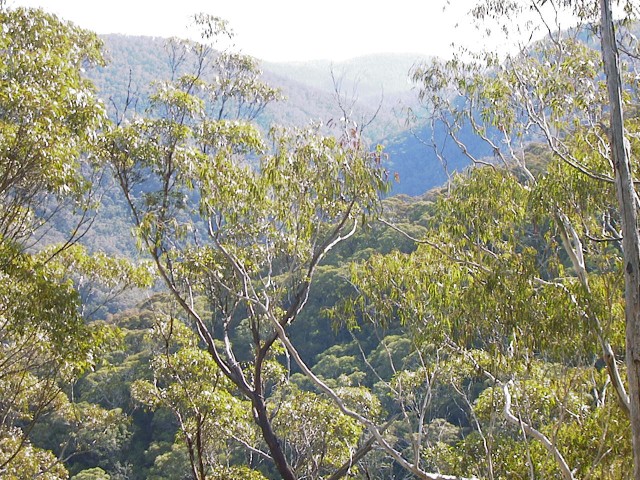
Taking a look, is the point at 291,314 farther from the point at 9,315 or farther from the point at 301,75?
the point at 301,75

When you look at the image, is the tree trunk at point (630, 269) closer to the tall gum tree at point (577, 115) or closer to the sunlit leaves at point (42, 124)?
the tall gum tree at point (577, 115)

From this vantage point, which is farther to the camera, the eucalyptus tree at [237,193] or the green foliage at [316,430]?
the green foliage at [316,430]

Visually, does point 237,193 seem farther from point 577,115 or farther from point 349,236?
point 577,115

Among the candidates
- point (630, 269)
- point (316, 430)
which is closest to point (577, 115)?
point (630, 269)

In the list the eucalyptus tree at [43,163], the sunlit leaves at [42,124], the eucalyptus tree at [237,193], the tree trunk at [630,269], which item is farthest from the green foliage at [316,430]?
the tree trunk at [630,269]

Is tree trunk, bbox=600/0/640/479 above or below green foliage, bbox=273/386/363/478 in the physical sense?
above

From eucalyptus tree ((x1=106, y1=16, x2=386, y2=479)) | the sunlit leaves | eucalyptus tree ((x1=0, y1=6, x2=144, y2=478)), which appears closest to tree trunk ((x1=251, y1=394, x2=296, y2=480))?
eucalyptus tree ((x1=106, y1=16, x2=386, y2=479))

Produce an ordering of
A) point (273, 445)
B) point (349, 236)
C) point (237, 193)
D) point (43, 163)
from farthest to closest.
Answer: point (349, 236) < point (273, 445) < point (237, 193) < point (43, 163)

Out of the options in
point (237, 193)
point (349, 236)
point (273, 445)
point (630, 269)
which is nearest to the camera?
point (630, 269)

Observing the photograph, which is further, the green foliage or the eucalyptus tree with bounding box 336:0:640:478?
the green foliage

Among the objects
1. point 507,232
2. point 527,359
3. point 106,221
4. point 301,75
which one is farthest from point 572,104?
point 301,75

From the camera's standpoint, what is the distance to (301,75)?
6752 inches

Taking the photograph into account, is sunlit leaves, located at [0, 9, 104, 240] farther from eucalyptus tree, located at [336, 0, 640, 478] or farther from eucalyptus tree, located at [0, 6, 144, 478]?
eucalyptus tree, located at [336, 0, 640, 478]

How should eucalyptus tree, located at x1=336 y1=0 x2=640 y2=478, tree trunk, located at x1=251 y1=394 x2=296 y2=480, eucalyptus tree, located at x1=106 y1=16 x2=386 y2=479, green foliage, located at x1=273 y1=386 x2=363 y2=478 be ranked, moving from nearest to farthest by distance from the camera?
eucalyptus tree, located at x1=336 y1=0 x2=640 y2=478
eucalyptus tree, located at x1=106 y1=16 x2=386 y2=479
tree trunk, located at x1=251 y1=394 x2=296 y2=480
green foliage, located at x1=273 y1=386 x2=363 y2=478
